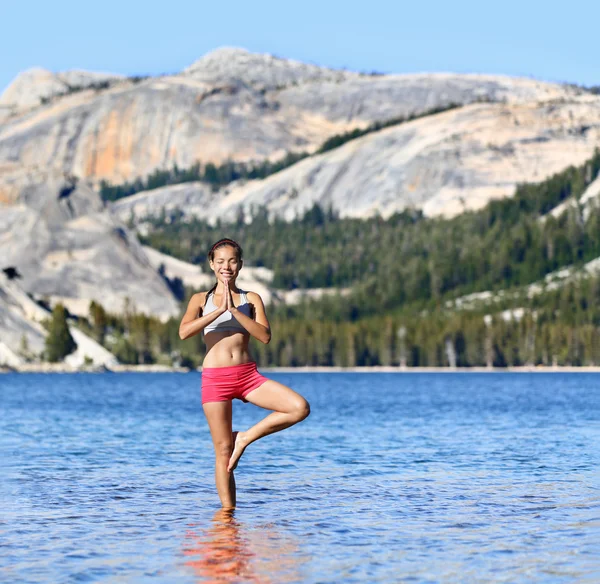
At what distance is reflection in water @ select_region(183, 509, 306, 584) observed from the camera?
64.6 ft

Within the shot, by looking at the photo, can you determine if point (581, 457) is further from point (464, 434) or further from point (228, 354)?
point (228, 354)

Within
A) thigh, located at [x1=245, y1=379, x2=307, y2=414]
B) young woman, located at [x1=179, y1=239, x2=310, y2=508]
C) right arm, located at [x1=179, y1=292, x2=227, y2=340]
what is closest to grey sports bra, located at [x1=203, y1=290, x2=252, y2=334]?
young woman, located at [x1=179, y1=239, x2=310, y2=508]

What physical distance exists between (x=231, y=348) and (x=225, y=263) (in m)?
1.51

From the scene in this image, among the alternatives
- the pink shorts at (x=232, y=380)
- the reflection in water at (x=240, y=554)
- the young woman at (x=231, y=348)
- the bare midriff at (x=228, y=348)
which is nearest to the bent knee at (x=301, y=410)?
the young woman at (x=231, y=348)

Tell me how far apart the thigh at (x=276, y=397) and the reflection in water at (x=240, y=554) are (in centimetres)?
237

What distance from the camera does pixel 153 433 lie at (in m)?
58.7

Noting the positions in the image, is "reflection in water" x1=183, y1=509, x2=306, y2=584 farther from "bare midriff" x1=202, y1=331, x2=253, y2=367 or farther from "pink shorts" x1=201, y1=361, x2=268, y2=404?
"bare midriff" x1=202, y1=331, x2=253, y2=367

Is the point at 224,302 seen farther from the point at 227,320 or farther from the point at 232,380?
the point at 232,380

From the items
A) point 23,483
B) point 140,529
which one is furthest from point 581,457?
point 140,529

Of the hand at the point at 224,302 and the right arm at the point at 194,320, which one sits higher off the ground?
the hand at the point at 224,302

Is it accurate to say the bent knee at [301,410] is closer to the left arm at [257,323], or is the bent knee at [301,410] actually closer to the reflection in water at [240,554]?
the left arm at [257,323]

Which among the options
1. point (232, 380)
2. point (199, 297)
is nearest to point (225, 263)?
point (199, 297)

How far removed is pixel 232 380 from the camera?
23047 mm

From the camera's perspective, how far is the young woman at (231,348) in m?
22.5
